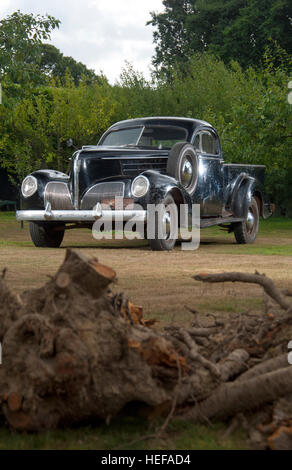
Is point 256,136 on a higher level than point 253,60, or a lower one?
lower

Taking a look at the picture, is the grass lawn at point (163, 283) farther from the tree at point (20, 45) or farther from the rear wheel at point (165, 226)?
the tree at point (20, 45)

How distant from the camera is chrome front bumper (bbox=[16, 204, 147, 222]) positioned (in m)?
10.5

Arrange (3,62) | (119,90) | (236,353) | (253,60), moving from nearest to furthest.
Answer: (236,353), (3,62), (119,90), (253,60)

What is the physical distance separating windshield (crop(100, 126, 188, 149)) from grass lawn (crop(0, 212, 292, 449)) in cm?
181

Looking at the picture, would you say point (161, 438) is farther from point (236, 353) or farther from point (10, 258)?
point (10, 258)

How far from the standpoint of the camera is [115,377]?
2918mm

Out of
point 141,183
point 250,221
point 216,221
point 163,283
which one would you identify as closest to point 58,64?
point 250,221

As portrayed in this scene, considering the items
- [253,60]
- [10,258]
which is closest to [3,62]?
[10,258]

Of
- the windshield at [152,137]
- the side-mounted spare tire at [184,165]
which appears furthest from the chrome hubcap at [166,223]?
the windshield at [152,137]

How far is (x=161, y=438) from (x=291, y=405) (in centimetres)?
57

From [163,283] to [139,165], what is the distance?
457 centimetres

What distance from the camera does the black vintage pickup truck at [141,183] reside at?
10.8 m

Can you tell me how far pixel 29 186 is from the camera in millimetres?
11734

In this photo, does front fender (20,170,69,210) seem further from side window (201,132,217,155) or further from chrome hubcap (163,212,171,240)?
side window (201,132,217,155)
